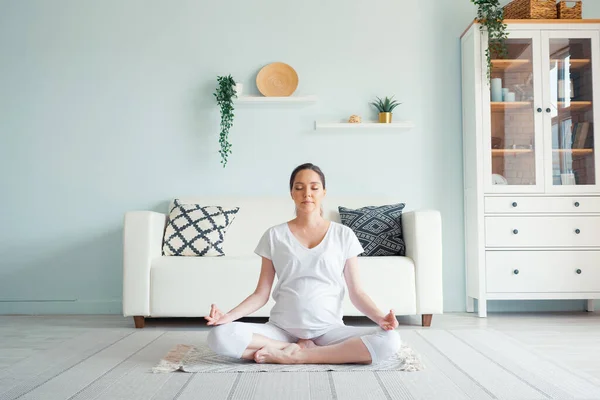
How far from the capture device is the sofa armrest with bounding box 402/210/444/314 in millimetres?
3402

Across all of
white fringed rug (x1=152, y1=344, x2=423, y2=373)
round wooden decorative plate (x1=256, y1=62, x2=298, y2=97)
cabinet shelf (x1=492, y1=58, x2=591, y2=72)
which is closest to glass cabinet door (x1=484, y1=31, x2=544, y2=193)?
cabinet shelf (x1=492, y1=58, x2=591, y2=72)

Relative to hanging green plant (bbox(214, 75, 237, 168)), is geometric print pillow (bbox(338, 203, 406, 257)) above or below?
below

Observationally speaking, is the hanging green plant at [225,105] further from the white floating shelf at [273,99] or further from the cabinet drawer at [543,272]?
the cabinet drawer at [543,272]

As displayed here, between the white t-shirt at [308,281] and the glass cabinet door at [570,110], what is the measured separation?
213 centimetres

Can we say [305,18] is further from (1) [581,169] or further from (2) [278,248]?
(2) [278,248]

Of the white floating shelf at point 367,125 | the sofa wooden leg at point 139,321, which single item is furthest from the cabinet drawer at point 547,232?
the sofa wooden leg at point 139,321

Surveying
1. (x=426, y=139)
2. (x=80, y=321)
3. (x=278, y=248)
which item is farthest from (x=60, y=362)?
(x=426, y=139)

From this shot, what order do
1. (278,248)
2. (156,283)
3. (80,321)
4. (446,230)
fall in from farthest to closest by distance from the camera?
(446,230)
(80,321)
(156,283)
(278,248)

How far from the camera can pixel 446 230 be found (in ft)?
13.6

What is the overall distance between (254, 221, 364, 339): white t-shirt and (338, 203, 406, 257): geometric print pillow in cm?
131

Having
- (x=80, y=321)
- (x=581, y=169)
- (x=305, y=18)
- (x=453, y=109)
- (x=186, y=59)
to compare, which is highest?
(x=305, y=18)

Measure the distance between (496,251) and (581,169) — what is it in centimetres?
76

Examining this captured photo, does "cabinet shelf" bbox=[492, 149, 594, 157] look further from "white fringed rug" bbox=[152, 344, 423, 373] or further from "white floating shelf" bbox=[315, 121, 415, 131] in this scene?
"white fringed rug" bbox=[152, 344, 423, 373]

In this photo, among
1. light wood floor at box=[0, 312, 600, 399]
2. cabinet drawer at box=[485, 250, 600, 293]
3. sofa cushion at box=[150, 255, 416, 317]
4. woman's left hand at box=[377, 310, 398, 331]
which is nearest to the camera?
woman's left hand at box=[377, 310, 398, 331]
